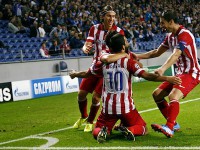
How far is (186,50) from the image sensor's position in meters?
7.17

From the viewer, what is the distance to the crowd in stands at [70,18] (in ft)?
70.6

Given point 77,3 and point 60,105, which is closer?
point 60,105

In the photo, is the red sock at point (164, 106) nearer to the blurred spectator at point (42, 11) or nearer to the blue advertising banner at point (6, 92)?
the blue advertising banner at point (6, 92)

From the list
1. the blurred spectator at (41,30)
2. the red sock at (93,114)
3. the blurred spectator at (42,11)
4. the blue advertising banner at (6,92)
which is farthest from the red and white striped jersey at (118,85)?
the blurred spectator at (42,11)

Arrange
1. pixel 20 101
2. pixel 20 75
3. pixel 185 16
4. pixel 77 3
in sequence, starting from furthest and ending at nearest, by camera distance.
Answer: pixel 185 16
pixel 77 3
pixel 20 75
pixel 20 101

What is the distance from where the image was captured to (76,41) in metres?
22.6

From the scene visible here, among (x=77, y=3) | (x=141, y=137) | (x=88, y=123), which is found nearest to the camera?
(x=141, y=137)

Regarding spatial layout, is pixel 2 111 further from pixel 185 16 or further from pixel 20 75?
pixel 185 16

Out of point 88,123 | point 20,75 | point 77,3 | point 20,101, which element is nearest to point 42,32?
point 20,75

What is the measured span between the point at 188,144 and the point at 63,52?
1560cm

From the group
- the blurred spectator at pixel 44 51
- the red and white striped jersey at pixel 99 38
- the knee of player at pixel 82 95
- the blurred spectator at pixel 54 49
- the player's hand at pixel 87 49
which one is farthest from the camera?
the blurred spectator at pixel 54 49

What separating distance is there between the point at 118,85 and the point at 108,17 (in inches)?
70.7

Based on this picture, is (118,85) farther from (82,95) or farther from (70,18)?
(70,18)

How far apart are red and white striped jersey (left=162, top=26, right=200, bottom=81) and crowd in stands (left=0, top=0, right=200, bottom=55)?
14.3 m
